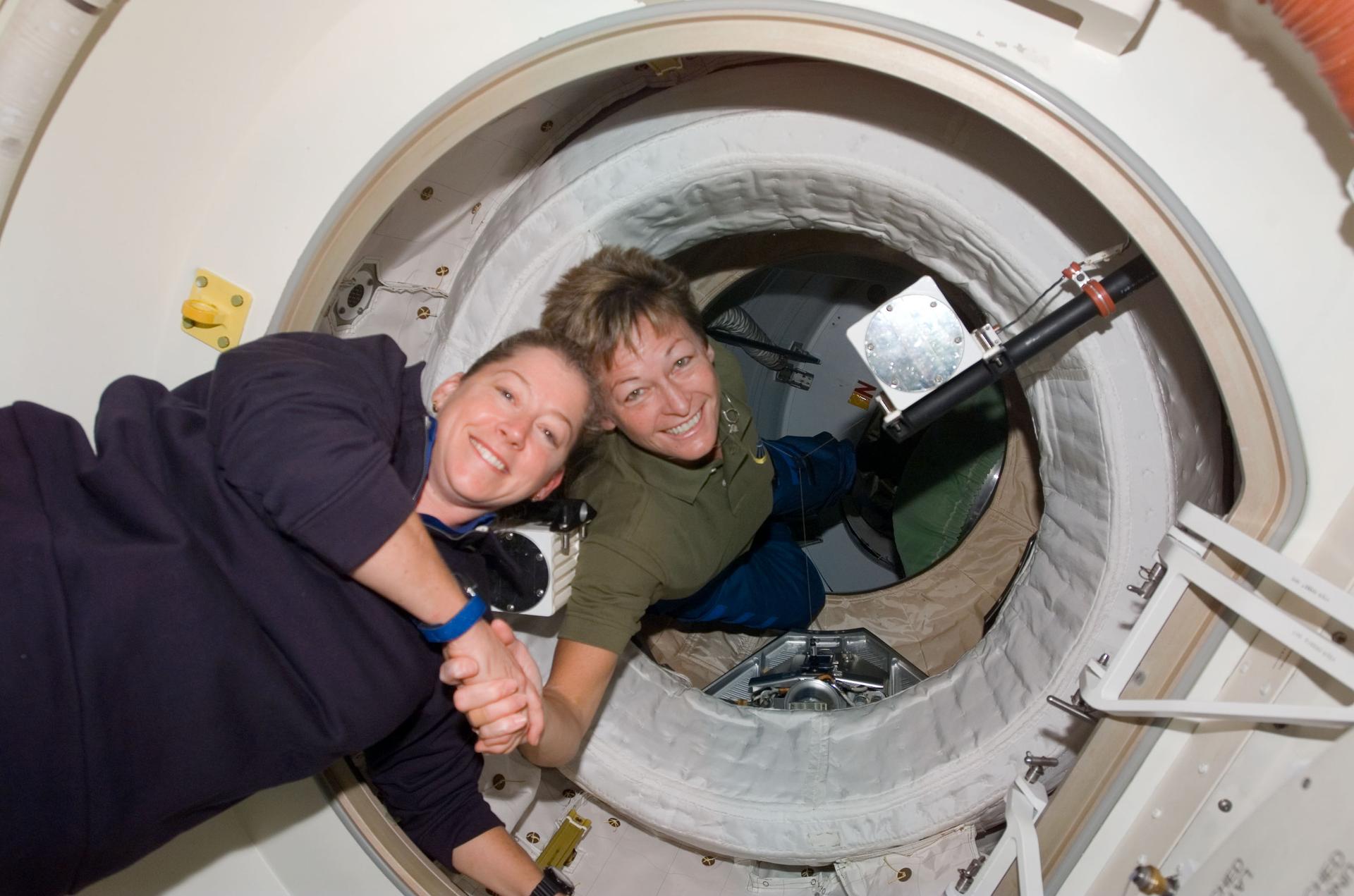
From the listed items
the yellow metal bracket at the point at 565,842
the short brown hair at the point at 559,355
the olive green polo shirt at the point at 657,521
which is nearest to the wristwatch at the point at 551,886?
the yellow metal bracket at the point at 565,842

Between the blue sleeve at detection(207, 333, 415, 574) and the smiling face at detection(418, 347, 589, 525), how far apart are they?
0.56 ft

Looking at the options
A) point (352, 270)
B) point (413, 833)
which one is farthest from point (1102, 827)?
point (352, 270)

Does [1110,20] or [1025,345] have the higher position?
[1110,20]

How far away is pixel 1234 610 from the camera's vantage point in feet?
2.91

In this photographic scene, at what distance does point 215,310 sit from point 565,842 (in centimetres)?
119

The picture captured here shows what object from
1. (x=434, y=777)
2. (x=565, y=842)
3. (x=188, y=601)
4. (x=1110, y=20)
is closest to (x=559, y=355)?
(x=188, y=601)

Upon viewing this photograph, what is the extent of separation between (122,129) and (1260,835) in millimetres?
1433

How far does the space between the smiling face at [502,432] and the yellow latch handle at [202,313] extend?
1.01 feet

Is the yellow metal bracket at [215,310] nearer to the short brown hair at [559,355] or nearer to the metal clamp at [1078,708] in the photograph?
the short brown hair at [559,355]

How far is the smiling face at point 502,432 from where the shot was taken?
1131 mm

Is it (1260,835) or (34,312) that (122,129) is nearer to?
(34,312)

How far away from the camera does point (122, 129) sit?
3.30 ft

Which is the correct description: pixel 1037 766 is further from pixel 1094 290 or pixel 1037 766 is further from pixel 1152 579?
pixel 1094 290

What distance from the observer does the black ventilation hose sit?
1.14 m
